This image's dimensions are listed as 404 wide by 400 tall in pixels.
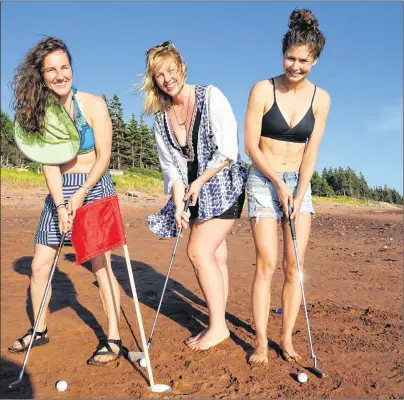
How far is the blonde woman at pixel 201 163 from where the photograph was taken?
3867mm

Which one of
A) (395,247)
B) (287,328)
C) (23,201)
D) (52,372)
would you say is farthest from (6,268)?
(23,201)

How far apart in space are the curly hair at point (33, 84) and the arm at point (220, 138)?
116 centimetres

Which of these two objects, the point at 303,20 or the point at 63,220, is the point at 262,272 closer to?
the point at 63,220

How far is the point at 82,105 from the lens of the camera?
3.73 m

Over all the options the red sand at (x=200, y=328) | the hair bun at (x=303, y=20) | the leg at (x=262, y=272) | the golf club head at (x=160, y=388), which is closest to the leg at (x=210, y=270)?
the red sand at (x=200, y=328)

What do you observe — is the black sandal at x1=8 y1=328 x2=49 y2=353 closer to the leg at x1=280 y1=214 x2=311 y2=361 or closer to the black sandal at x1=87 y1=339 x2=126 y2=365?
the black sandal at x1=87 y1=339 x2=126 y2=365

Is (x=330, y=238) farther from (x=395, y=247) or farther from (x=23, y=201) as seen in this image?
(x=23, y=201)

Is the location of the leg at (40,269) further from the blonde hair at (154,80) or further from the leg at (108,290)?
the blonde hair at (154,80)

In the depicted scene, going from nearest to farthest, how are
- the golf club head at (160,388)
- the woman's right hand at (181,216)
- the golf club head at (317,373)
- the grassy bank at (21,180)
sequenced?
the golf club head at (160,388) < the golf club head at (317,373) < the woman's right hand at (181,216) < the grassy bank at (21,180)

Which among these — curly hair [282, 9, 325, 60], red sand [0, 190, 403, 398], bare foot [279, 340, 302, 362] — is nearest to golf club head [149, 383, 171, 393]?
red sand [0, 190, 403, 398]

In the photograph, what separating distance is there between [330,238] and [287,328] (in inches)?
352

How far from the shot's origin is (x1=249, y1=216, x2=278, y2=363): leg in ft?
12.5

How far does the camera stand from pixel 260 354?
3816mm

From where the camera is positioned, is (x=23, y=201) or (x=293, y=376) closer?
(x=293, y=376)
